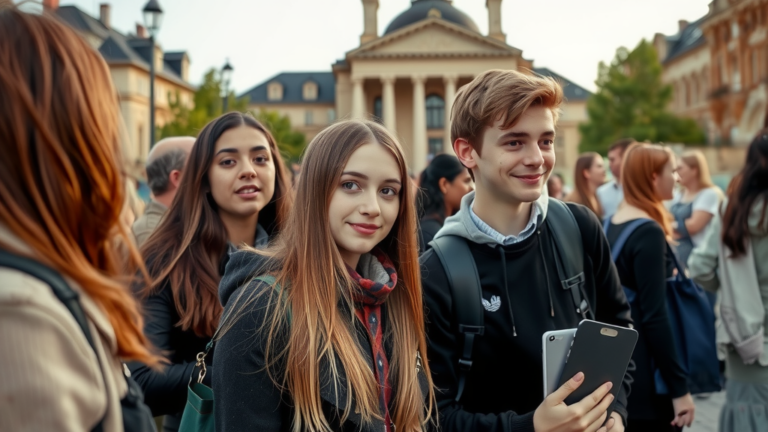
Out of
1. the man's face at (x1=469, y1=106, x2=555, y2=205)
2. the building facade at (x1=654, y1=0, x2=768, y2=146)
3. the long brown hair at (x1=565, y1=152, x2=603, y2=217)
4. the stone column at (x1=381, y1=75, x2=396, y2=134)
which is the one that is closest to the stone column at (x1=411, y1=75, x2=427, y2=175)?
the stone column at (x1=381, y1=75, x2=396, y2=134)

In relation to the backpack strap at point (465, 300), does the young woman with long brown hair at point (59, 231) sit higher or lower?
higher

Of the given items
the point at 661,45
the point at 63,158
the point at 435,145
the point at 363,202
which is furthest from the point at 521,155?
the point at 661,45

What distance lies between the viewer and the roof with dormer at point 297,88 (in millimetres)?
87250

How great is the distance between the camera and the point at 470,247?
9.36 ft

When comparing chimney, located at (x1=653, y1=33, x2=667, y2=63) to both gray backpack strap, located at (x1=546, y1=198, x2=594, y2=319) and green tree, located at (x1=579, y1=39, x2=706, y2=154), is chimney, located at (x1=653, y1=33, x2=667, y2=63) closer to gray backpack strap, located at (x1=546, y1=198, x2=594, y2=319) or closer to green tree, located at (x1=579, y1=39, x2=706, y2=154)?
green tree, located at (x1=579, y1=39, x2=706, y2=154)

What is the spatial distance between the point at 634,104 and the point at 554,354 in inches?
2058

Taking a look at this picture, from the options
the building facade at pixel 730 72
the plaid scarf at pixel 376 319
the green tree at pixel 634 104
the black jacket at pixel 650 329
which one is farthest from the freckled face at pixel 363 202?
the green tree at pixel 634 104

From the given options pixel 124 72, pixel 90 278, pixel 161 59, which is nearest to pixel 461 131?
pixel 90 278

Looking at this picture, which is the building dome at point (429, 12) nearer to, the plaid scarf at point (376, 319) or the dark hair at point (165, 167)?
the dark hair at point (165, 167)

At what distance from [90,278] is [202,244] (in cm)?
210

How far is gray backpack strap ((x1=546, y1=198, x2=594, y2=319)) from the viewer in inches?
109

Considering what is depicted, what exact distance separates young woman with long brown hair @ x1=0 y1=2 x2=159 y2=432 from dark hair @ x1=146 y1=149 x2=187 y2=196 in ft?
11.3

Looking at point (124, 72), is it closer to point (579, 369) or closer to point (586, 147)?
point (586, 147)

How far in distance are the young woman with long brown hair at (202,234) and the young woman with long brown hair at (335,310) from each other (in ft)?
3.00
